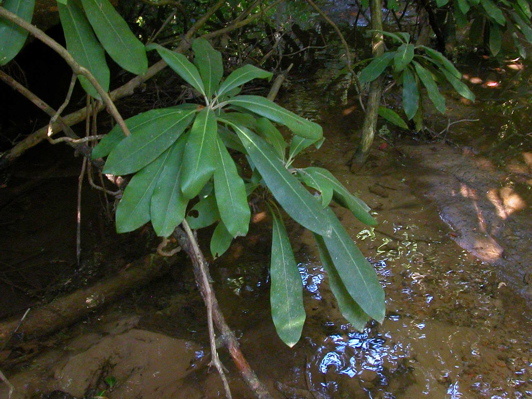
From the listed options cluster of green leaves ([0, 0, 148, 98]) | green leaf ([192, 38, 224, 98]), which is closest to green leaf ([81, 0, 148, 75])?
cluster of green leaves ([0, 0, 148, 98])

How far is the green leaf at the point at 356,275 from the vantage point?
153 centimetres

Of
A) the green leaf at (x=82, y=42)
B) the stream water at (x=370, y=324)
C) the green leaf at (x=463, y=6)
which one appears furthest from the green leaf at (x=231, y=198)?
the green leaf at (x=463, y=6)

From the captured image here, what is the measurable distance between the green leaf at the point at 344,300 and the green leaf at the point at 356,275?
0.05 meters

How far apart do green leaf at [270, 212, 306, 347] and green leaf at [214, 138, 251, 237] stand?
0.27 metres

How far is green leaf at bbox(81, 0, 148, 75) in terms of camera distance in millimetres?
1559

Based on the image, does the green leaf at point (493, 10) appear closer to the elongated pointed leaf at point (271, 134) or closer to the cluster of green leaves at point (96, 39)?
the elongated pointed leaf at point (271, 134)

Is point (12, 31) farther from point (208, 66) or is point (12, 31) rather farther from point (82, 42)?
point (208, 66)

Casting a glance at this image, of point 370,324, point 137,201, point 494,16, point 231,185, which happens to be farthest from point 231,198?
point 494,16

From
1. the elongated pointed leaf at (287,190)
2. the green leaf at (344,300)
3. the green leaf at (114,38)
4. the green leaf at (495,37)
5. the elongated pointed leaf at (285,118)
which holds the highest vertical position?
the green leaf at (114,38)

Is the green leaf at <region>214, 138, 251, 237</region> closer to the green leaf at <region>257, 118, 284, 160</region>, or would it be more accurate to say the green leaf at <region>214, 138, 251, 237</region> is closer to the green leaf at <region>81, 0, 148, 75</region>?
the green leaf at <region>257, 118, 284, 160</region>

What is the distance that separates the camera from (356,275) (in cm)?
158

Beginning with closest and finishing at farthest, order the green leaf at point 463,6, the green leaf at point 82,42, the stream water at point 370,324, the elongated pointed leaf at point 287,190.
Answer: the elongated pointed leaf at point 287,190 → the green leaf at point 82,42 → the stream water at point 370,324 → the green leaf at point 463,6

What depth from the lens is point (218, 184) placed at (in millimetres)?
1441

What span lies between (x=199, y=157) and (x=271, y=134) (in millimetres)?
418
